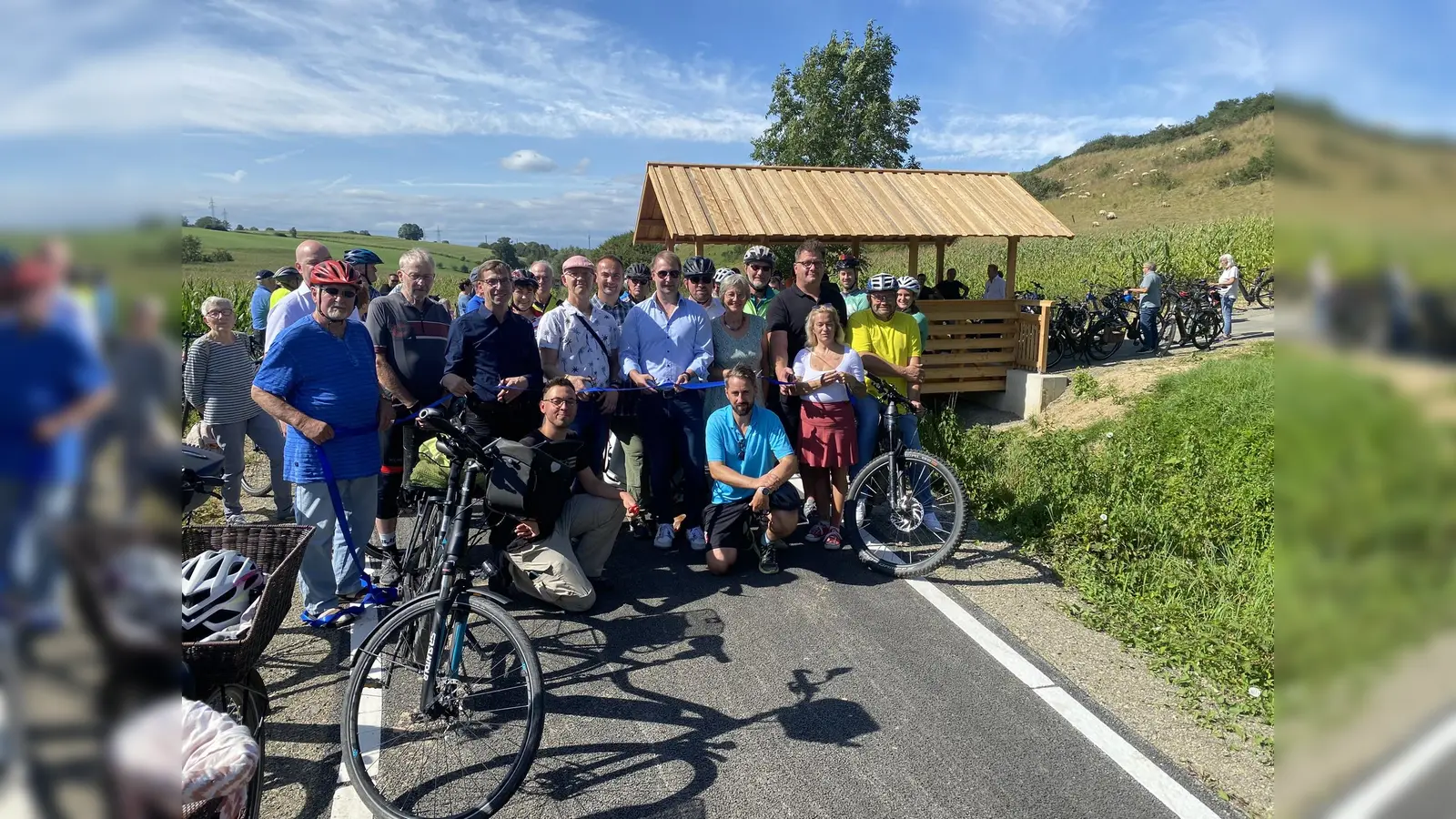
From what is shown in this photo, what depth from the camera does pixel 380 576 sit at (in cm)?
506

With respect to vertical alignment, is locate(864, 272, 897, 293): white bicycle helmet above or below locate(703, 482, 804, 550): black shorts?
above

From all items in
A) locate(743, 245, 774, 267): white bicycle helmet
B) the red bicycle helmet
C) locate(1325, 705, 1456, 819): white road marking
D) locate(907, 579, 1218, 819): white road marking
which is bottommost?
locate(907, 579, 1218, 819): white road marking

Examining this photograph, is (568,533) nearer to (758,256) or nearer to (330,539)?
(330,539)

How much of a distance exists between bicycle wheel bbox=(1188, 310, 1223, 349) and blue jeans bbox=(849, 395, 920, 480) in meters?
10.9

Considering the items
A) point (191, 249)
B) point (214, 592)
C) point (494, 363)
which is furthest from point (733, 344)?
point (191, 249)

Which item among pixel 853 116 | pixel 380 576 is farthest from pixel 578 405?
pixel 853 116

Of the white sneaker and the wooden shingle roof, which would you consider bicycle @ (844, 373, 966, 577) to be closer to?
the white sneaker

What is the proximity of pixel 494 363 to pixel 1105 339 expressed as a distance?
1252 cm

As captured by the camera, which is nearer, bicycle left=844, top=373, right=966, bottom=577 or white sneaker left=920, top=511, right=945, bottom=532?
bicycle left=844, top=373, right=966, bottom=577

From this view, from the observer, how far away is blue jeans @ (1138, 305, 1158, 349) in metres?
14.8

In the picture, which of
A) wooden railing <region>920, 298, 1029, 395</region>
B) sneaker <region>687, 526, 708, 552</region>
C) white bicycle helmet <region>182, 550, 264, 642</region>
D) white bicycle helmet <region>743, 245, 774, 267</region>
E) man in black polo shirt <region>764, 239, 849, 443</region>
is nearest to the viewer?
white bicycle helmet <region>182, 550, 264, 642</region>

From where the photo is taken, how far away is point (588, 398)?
587cm

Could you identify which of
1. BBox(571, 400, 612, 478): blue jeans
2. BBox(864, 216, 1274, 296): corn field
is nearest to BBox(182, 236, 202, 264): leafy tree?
BBox(571, 400, 612, 478): blue jeans

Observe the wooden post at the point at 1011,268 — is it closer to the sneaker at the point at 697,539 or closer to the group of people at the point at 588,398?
the group of people at the point at 588,398
